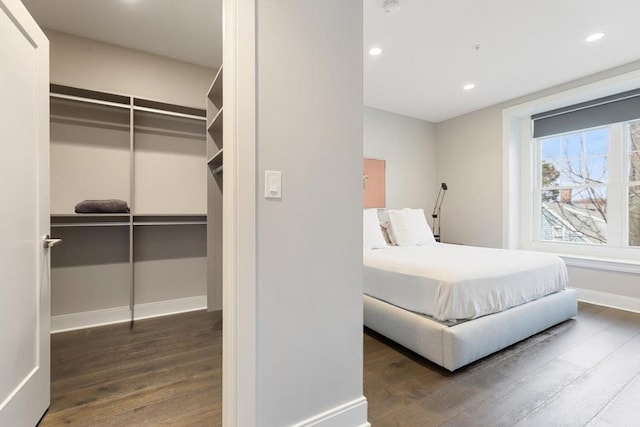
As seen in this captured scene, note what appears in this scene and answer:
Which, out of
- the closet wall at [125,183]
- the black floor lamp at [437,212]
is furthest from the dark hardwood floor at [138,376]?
the black floor lamp at [437,212]

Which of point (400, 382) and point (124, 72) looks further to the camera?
point (124, 72)

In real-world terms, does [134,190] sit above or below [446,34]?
below

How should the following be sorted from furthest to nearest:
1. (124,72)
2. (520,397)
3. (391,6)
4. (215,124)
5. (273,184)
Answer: (124,72) < (215,124) < (391,6) < (520,397) < (273,184)

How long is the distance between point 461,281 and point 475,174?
10.1ft

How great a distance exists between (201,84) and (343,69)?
2.33m

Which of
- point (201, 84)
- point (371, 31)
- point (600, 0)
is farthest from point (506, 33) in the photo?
point (201, 84)

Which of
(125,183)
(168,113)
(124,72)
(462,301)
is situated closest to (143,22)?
(124,72)

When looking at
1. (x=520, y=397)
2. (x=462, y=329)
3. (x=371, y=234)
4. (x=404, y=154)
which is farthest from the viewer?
(x=404, y=154)

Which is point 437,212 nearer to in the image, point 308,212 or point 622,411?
point 622,411

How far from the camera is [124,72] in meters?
2.79

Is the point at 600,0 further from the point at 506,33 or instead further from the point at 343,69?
the point at 343,69

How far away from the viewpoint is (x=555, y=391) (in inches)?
69.2

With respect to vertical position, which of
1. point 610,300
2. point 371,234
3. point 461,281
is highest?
point 371,234

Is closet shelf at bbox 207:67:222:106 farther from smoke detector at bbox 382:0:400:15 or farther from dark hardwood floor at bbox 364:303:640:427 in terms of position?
dark hardwood floor at bbox 364:303:640:427
